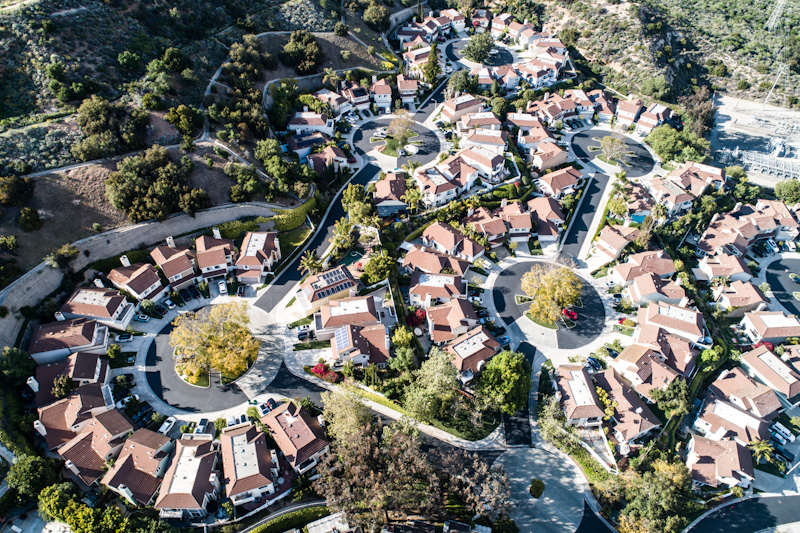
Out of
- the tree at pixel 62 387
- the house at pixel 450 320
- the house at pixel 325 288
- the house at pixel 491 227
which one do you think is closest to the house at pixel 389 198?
the house at pixel 491 227

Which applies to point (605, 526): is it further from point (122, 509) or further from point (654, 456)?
point (122, 509)

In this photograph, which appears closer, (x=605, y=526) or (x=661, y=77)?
(x=605, y=526)

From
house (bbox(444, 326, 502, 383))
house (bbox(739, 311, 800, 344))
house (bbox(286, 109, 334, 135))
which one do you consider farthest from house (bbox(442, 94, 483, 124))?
house (bbox(739, 311, 800, 344))

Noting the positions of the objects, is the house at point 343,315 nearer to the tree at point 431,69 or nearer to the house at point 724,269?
the house at point 724,269

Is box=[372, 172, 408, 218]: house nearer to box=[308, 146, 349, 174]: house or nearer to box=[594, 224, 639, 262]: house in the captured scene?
box=[308, 146, 349, 174]: house

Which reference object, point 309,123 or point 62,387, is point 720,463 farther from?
point 309,123

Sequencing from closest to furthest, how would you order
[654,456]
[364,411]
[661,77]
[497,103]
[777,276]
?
[364,411] → [654,456] → [777,276] → [497,103] → [661,77]

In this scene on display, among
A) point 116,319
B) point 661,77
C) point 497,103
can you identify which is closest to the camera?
point 116,319

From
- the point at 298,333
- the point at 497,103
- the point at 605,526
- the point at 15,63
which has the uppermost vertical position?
the point at 15,63

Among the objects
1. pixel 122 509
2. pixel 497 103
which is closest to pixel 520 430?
pixel 122 509
